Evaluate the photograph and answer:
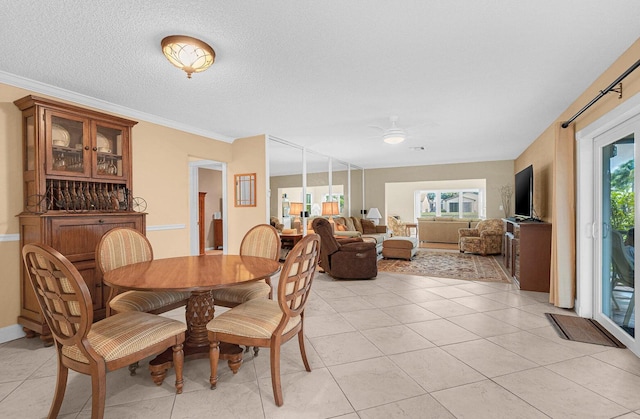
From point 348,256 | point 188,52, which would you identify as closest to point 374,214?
point 348,256

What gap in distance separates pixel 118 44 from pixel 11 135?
5.07ft

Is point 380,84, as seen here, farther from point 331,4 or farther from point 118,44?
point 118,44

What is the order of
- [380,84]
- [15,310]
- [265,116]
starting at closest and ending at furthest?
[15,310]
[380,84]
[265,116]

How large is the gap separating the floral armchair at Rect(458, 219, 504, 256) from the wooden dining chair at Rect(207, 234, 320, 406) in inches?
249

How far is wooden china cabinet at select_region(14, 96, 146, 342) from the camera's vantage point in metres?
2.71

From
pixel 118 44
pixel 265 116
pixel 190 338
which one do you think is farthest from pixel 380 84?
pixel 190 338

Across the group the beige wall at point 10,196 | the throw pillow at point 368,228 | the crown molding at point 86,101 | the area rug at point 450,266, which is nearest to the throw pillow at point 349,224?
the throw pillow at point 368,228

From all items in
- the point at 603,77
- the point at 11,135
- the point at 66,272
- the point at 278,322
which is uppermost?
the point at 603,77

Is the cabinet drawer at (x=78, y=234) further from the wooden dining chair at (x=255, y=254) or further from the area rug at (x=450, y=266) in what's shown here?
the area rug at (x=450, y=266)

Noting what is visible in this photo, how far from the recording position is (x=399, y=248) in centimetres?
661

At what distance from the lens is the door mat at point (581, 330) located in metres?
2.64

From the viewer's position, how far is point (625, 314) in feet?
8.73

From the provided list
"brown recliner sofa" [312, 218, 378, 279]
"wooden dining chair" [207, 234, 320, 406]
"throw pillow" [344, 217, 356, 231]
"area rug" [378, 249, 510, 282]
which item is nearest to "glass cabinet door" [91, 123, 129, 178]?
"wooden dining chair" [207, 234, 320, 406]

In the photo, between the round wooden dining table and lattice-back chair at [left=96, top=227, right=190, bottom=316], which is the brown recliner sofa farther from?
lattice-back chair at [left=96, top=227, right=190, bottom=316]
